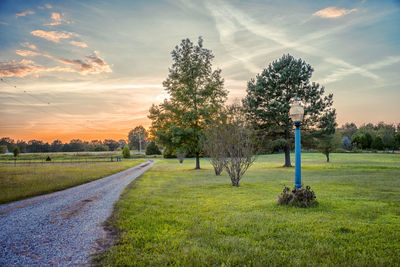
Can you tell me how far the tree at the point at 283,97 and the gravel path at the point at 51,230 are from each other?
70.5ft

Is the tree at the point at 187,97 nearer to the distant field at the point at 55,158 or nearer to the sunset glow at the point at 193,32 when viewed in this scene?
the sunset glow at the point at 193,32

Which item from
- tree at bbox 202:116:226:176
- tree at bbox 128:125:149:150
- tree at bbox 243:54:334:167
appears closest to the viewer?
tree at bbox 202:116:226:176

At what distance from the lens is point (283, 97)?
26.4 meters

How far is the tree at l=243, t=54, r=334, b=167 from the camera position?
1040 inches

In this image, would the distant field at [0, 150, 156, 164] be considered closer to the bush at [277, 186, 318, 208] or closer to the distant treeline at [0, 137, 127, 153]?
the distant treeline at [0, 137, 127, 153]

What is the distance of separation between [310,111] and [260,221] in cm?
2408

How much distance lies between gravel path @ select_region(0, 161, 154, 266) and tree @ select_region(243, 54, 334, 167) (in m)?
21.5

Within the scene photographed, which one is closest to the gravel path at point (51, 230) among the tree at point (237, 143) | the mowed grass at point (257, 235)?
the mowed grass at point (257, 235)

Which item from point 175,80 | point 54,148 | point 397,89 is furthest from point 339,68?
point 54,148

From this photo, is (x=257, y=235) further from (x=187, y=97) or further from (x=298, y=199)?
(x=187, y=97)

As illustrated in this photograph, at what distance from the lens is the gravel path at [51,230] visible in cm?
399

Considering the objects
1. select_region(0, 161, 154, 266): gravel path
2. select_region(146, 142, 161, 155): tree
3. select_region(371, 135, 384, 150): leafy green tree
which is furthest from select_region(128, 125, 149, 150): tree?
select_region(0, 161, 154, 266): gravel path

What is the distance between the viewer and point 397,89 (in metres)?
17.7

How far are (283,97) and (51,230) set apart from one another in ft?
84.9
